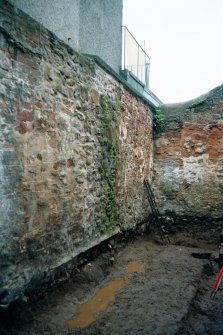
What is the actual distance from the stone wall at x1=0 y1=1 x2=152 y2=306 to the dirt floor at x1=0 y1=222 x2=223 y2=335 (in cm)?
30

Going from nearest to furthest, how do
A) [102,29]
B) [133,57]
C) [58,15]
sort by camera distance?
[58,15], [102,29], [133,57]

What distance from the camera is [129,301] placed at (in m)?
3.39

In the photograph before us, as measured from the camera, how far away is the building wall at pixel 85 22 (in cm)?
469

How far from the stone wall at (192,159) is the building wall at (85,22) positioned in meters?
2.47

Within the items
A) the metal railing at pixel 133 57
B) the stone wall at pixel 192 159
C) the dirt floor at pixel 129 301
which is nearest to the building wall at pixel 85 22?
the metal railing at pixel 133 57

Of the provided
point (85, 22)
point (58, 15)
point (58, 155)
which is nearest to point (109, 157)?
point (58, 155)

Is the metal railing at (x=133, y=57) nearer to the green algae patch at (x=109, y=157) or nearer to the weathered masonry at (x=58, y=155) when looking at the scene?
the weathered masonry at (x=58, y=155)

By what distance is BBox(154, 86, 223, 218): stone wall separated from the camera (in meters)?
6.57

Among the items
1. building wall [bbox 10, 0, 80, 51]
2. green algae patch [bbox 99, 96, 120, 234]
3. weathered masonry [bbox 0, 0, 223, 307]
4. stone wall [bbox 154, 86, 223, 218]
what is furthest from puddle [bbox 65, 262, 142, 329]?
building wall [bbox 10, 0, 80, 51]

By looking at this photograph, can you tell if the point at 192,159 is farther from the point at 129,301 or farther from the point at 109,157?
the point at 129,301

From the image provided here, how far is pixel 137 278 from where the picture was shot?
411 centimetres

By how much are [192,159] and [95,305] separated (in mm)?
4382

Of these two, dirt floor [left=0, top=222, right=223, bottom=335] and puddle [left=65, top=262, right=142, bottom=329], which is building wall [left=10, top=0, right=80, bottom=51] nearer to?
dirt floor [left=0, top=222, right=223, bottom=335]

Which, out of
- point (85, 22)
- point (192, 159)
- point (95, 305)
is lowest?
point (95, 305)
